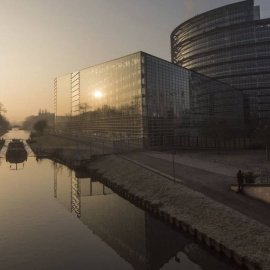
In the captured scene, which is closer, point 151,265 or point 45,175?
point 151,265

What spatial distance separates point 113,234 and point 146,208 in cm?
597

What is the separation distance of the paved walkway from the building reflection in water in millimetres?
4892

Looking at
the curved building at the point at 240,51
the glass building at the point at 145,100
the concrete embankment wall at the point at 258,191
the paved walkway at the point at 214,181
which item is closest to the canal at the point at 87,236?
the paved walkway at the point at 214,181

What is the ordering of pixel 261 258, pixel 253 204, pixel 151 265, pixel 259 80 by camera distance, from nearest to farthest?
pixel 261 258
pixel 151 265
pixel 253 204
pixel 259 80

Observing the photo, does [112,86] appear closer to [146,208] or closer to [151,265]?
[146,208]

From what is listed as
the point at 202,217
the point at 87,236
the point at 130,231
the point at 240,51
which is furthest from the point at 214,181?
the point at 240,51

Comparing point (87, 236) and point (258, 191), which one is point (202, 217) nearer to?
point (258, 191)

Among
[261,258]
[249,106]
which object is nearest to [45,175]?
[261,258]

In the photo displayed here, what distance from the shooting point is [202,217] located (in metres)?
21.0

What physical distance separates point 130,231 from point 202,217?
629 centimetres

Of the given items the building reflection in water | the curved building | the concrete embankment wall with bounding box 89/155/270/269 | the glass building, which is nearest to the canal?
the building reflection in water

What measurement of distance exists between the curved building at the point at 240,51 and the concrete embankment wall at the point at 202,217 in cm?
10938

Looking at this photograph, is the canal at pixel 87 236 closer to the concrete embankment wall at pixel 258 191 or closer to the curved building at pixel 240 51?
the concrete embankment wall at pixel 258 191

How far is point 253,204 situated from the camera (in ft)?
71.5
